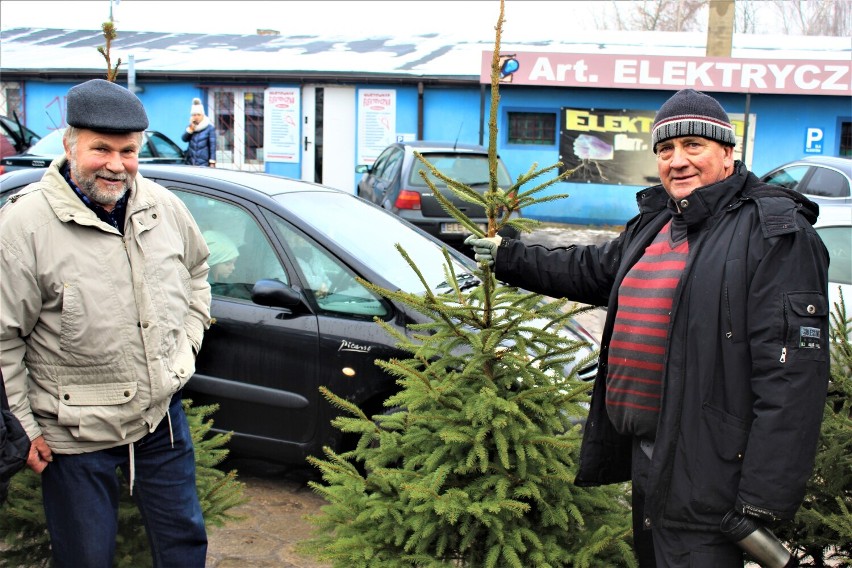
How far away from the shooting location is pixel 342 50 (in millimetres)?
20781

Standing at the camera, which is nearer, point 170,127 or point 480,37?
point 170,127

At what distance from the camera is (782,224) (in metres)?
2.19

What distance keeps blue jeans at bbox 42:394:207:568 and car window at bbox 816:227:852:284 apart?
18.4ft

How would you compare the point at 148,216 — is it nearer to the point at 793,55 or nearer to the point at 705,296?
the point at 705,296

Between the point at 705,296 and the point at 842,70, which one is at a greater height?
the point at 842,70

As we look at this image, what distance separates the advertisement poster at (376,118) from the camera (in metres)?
17.6

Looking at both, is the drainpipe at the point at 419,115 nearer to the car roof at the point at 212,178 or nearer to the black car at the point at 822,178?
the black car at the point at 822,178

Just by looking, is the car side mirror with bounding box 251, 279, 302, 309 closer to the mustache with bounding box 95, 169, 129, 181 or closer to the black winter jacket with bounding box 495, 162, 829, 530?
the mustache with bounding box 95, 169, 129, 181

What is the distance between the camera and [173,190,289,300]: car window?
4523 millimetres

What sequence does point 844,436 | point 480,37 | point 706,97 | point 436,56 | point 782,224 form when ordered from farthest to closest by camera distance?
point 480,37 < point 436,56 < point 844,436 < point 706,97 < point 782,224

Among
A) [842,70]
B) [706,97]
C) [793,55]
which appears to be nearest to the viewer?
[706,97]

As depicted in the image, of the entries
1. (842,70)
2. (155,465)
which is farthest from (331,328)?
(842,70)

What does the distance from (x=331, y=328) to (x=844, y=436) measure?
2390 mm

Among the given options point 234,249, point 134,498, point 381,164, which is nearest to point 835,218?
point 234,249
